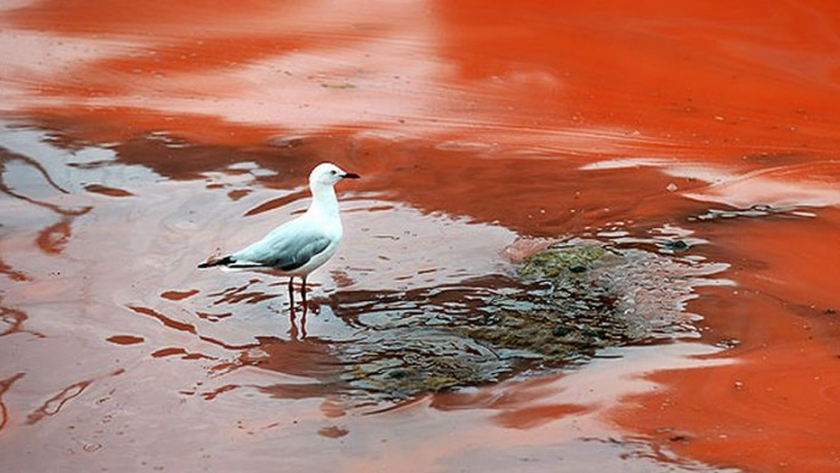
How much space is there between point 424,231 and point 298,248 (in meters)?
1.30

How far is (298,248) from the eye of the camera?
7.21 metres

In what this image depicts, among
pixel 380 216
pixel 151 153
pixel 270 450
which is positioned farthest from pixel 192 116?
pixel 270 450

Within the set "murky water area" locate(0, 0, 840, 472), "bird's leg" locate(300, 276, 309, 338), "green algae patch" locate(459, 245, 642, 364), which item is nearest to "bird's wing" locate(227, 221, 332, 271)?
"bird's leg" locate(300, 276, 309, 338)

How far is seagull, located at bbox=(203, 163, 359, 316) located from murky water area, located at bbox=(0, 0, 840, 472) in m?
0.26

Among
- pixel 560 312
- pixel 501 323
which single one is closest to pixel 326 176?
pixel 501 323

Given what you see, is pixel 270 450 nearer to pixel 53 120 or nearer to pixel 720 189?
pixel 720 189

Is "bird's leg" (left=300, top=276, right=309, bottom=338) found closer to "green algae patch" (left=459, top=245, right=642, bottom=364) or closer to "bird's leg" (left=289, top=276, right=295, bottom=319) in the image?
"bird's leg" (left=289, top=276, right=295, bottom=319)

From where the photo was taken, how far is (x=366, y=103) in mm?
11031

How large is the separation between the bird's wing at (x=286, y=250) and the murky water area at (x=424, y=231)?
11.5 inches

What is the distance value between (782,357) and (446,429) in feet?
5.65

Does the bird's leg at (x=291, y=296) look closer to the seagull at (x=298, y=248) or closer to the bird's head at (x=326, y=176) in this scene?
the seagull at (x=298, y=248)

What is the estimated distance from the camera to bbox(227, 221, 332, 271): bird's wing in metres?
7.15

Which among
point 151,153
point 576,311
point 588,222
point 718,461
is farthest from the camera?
point 151,153

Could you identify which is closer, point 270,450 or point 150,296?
point 270,450
